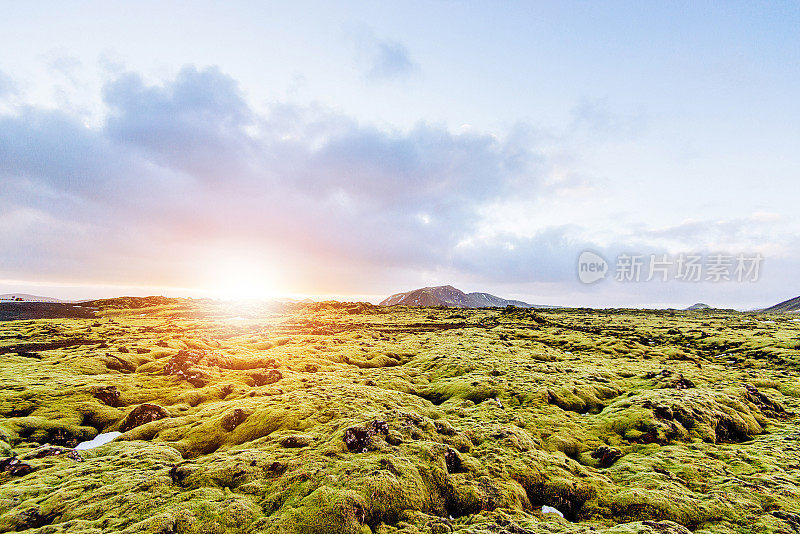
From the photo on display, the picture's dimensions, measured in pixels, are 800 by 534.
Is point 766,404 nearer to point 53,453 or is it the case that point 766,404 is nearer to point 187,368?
point 53,453

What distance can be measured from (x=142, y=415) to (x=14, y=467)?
8.08 meters

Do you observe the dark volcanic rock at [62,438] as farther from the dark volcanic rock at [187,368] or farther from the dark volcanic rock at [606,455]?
the dark volcanic rock at [606,455]

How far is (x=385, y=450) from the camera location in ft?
57.3

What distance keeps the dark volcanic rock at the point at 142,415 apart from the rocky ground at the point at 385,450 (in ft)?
0.38

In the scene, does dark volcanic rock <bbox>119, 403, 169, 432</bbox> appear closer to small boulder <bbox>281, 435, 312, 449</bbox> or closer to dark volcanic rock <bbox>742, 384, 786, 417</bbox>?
small boulder <bbox>281, 435, 312, 449</bbox>

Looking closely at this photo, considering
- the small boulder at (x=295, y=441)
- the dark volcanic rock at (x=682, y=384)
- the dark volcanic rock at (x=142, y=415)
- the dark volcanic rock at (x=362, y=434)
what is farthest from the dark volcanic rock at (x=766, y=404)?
the dark volcanic rock at (x=142, y=415)

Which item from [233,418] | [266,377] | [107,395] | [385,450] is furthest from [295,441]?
[107,395]

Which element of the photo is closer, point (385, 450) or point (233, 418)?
point (385, 450)

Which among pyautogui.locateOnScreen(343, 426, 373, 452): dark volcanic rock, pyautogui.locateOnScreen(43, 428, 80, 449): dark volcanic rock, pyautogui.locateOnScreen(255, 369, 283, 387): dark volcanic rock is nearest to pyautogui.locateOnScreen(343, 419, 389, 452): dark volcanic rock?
pyautogui.locateOnScreen(343, 426, 373, 452): dark volcanic rock

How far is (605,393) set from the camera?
33.7 m

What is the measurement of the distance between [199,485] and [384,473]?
27.5 feet

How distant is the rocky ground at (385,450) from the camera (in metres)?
13.2

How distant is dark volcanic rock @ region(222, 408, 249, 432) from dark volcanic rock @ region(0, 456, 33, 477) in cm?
885

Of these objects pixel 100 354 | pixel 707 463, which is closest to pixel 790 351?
pixel 707 463
